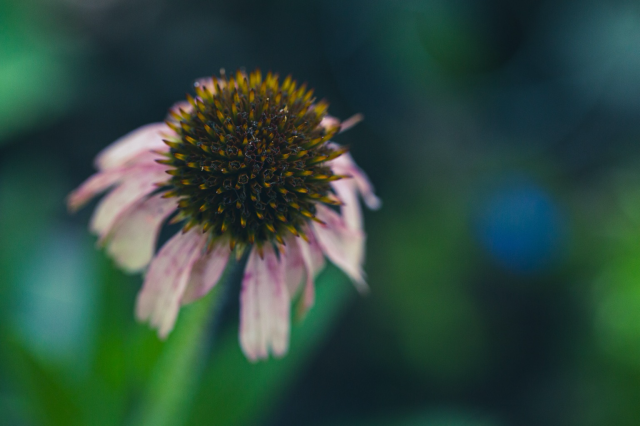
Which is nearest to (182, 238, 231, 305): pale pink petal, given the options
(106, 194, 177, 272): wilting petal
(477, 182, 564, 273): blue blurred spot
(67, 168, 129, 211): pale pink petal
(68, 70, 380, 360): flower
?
(68, 70, 380, 360): flower

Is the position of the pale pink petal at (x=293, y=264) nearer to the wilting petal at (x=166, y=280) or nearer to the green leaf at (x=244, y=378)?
the wilting petal at (x=166, y=280)

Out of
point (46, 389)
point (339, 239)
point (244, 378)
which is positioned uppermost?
point (46, 389)

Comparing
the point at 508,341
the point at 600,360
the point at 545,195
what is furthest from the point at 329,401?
the point at 545,195

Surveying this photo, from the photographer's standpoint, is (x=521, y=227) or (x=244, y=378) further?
(x=521, y=227)

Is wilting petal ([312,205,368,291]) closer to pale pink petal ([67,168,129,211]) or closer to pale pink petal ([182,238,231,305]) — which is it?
pale pink petal ([182,238,231,305])

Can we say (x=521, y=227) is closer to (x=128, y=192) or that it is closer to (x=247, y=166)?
(x=247, y=166)

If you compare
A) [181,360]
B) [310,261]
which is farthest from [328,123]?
[181,360]

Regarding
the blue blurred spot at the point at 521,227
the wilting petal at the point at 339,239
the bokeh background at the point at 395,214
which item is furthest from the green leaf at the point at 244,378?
the blue blurred spot at the point at 521,227
